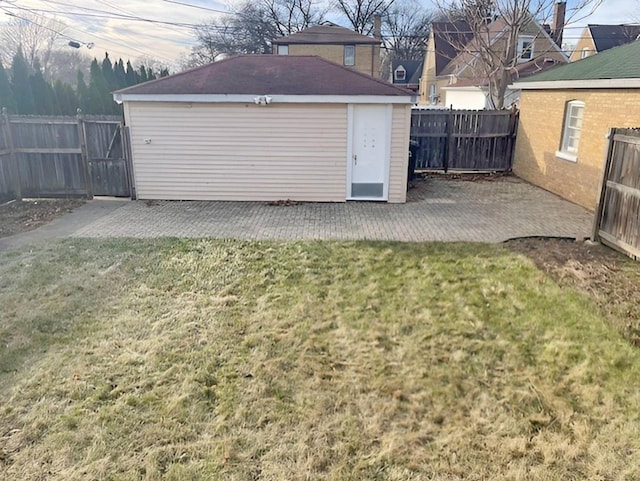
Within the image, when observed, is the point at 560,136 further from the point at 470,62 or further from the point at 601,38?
the point at 601,38

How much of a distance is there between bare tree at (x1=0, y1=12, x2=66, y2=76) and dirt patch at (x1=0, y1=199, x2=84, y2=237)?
31263 mm

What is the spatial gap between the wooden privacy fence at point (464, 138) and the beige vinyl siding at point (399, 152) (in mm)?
4432

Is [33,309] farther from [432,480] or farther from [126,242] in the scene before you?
[432,480]

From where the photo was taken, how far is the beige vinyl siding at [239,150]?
1016cm

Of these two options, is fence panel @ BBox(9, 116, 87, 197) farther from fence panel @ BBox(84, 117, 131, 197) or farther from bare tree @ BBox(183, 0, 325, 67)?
bare tree @ BBox(183, 0, 325, 67)

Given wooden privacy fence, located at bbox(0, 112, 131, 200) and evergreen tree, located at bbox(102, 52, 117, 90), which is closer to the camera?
wooden privacy fence, located at bbox(0, 112, 131, 200)

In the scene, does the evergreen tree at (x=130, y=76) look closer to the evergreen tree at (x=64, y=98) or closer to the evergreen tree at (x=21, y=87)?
the evergreen tree at (x=64, y=98)

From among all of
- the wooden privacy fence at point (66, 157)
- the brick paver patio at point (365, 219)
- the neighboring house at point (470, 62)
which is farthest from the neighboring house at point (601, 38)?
the wooden privacy fence at point (66, 157)

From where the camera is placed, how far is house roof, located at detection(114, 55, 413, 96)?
32.4 ft

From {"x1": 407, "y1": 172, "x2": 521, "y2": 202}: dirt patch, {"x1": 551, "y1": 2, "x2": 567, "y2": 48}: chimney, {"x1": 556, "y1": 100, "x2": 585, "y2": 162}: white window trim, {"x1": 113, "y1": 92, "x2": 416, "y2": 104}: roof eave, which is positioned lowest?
{"x1": 407, "y1": 172, "x2": 521, "y2": 202}: dirt patch

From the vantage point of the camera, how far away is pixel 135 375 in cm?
392

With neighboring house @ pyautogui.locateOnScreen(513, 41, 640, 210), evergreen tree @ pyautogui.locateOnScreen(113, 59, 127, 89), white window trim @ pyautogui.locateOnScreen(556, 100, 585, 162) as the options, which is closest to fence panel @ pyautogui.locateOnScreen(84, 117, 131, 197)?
neighboring house @ pyautogui.locateOnScreen(513, 41, 640, 210)

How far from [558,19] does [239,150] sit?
25105mm

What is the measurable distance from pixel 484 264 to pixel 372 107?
4.77m
